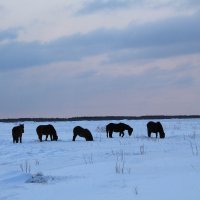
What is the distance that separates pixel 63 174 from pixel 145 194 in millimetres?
2786

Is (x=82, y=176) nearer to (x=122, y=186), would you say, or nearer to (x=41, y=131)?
(x=122, y=186)

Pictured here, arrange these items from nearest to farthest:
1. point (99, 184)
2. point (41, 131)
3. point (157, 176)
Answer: point (99, 184), point (157, 176), point (41, 131)

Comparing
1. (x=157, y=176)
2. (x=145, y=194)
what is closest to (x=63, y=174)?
(x=157, y=176)

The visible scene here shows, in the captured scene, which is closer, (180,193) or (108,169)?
(180,193)

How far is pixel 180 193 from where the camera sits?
5.33m

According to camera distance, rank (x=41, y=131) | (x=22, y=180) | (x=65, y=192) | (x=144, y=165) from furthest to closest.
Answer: (x=41, y=131)
(x=144, y=165)
(x=22, y=180)
(x=65, y=192)

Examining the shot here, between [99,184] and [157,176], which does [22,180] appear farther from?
[157,176]

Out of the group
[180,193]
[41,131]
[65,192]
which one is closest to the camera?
[180,193]

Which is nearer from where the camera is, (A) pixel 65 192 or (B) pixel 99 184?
(A) pixel 65 192

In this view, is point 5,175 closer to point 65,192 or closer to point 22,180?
point 22,180

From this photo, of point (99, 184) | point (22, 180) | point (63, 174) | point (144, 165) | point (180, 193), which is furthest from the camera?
point (144, 165)

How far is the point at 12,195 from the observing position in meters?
5.97

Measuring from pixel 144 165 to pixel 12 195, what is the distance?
3264 millimetres

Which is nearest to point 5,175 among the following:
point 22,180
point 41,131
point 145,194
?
point 22,180
